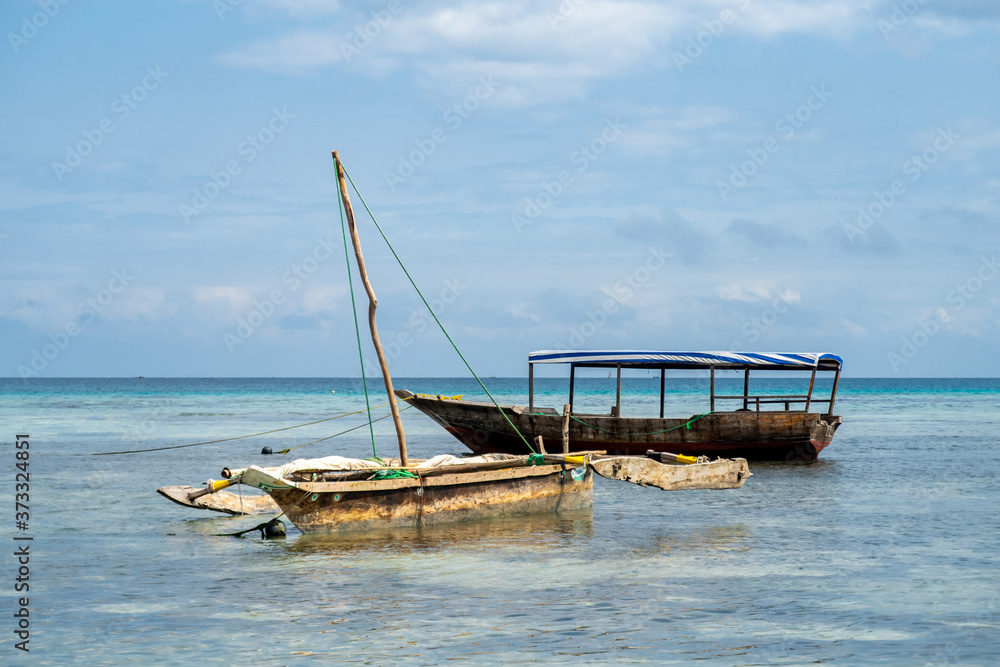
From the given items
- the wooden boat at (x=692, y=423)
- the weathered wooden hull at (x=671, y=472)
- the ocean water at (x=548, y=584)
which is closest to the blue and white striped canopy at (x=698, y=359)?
the wooden boat at (x=692, y=423)

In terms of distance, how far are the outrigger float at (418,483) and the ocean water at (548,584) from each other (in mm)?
327

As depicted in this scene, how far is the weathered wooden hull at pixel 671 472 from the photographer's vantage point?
578 inches

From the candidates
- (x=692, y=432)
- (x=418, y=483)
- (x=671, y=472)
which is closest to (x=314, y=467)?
(x=418, y=483)

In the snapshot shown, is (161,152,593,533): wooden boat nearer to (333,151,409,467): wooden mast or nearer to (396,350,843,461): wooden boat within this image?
(333,151,409,467): wooden mast

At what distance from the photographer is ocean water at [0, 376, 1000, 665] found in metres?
8.05

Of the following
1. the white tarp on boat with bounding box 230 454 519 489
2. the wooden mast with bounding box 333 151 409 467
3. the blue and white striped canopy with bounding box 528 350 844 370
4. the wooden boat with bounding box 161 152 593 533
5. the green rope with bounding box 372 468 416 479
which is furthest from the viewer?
the blue and white striped canopy with bounding box 528 350 844 370

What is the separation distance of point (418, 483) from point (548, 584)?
3476 mm

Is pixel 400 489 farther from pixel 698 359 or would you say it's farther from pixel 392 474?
pixel 698 359

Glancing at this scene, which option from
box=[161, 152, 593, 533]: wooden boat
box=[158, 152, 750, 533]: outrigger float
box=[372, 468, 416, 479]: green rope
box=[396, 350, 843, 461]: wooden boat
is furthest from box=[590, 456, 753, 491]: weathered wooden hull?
box=[396, 350, 843, 461]: wooden boat

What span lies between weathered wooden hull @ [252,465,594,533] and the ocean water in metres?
0.26

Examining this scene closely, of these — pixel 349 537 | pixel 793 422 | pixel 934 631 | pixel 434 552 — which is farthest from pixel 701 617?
pixel 793 422

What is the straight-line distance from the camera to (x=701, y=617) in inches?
352

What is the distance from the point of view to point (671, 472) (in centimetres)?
1491

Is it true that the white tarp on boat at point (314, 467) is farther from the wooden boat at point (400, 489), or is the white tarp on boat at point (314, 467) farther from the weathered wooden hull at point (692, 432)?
the weathered wooden hull at point (692, 432)
